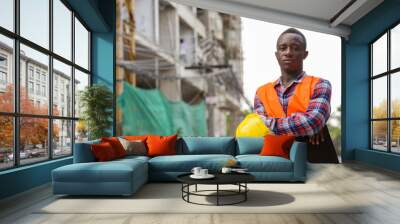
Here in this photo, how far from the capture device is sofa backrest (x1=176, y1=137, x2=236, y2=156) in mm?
6164

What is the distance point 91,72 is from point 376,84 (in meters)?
5.87

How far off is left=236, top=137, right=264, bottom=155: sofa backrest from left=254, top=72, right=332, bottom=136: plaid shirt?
163 cm

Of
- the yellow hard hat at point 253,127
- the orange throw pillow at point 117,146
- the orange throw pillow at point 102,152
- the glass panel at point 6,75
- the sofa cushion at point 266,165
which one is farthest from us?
the yellow hard hat at point 253,127

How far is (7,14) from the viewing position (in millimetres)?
4641

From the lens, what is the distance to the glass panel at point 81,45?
717 cm

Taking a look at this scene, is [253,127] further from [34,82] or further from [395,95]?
[34,82]

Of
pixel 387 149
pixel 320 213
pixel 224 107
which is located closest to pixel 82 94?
pixel 320 213

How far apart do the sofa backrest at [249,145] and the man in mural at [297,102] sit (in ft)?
5.49

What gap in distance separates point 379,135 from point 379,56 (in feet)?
5.29

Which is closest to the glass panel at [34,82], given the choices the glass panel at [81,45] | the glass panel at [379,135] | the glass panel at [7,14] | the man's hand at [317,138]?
the glass panel at [7,14]

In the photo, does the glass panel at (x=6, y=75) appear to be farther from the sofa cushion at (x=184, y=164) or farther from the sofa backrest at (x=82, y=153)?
the sofa cushion at (x=184, y=164)

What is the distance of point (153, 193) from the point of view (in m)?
4.70

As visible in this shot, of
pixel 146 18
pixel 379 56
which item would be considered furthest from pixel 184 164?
pixel 146 18

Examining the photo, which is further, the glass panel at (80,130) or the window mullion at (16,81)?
the glass panel at (80,130)
